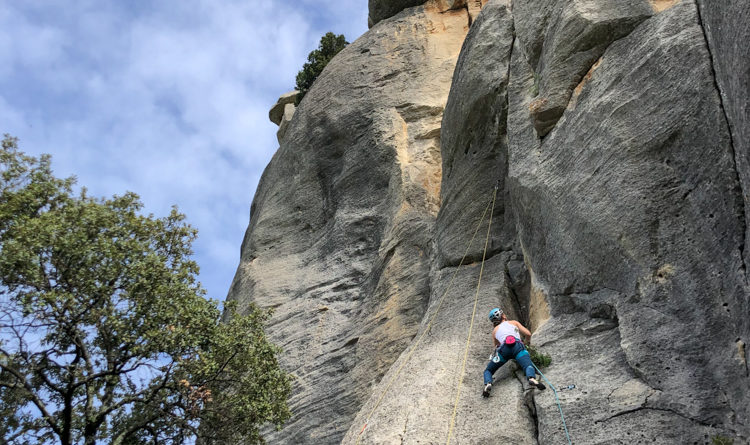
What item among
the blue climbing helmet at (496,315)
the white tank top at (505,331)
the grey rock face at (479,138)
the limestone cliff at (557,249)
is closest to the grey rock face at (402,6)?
the limestone cliff at (557,249)

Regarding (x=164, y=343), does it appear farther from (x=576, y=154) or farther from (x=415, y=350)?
(x=576, y=154)

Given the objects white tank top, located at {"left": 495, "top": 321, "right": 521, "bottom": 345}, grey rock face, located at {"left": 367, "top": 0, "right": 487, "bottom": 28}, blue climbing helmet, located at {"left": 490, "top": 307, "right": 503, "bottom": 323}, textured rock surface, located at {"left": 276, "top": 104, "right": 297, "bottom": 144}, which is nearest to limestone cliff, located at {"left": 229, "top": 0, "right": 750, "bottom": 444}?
white tank top, located at {"left": 495, "top": 321, "right": 521, "bottom": 345}

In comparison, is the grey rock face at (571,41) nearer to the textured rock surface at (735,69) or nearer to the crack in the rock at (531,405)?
the textured rock surface at (735,69)

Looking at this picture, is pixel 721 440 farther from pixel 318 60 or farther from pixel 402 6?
pixel 318 60

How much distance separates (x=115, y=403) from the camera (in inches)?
558

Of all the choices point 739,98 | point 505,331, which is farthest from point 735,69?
point 505,331

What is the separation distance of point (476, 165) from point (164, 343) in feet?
23.9

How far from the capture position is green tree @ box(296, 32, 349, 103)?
3174 centimetres

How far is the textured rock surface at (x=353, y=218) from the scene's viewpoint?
55.2ft

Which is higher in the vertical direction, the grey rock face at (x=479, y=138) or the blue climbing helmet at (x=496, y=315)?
the grey rock face at (x=479, y=138)

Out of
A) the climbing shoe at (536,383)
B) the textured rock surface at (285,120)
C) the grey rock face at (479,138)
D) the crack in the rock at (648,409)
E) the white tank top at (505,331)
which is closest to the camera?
the crack in the rock at (648,409)

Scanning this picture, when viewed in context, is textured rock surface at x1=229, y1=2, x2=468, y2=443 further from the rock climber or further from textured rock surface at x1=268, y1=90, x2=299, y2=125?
textured rock surface at x1=268, y1=90, x2=299, y2=125

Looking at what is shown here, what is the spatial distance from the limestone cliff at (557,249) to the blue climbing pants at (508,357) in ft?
1.01

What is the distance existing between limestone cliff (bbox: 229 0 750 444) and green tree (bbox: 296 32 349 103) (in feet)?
38.5
